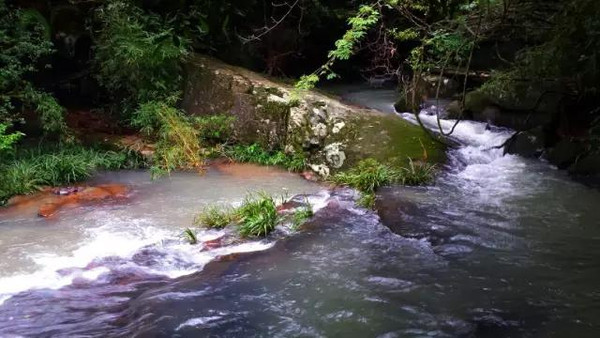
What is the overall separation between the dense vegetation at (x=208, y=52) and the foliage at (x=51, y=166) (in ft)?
0.12

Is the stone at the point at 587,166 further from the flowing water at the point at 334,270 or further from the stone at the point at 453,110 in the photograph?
the stone at the point at 453,110

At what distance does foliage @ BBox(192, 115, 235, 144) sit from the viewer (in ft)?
33.1

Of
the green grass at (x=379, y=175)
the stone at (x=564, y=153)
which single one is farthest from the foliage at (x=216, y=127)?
the stone at (x=564, y=153)

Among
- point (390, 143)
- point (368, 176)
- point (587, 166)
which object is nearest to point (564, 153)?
point (587, 166)

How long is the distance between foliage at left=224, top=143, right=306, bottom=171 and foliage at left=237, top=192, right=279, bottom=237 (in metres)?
2.11

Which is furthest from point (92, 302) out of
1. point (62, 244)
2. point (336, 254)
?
point (336, 254)

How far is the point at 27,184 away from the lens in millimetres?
7977

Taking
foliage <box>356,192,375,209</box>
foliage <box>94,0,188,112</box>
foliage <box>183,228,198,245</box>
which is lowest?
foliage <box>183,228,198,245</box>

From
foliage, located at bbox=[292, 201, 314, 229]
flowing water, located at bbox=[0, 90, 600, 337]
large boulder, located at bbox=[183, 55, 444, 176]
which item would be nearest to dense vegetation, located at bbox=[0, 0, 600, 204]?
large boulder, located at bbox=[183, 55, 444, 176]

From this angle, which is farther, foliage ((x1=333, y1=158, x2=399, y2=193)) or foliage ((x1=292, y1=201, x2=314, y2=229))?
foliage ((x1=333, y1=158, x2=399, y2=193))

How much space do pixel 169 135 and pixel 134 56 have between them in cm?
167

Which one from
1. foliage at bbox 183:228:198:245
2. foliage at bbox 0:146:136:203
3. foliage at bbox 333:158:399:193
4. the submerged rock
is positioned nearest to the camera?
foliage at bbox 183:228:198:245

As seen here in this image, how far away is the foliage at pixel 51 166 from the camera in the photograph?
797 centimetres

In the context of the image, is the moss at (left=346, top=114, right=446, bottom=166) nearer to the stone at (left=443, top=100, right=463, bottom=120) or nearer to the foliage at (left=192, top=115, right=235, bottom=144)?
the foliage at (left=192, top=115, right=235, bottom=144)
